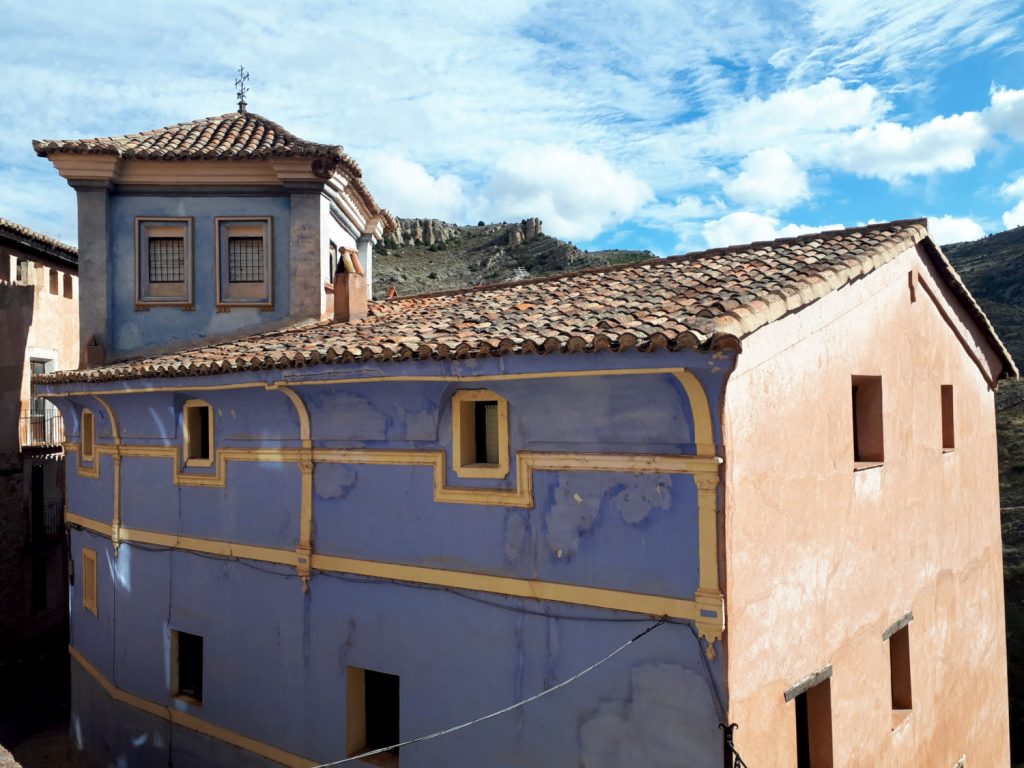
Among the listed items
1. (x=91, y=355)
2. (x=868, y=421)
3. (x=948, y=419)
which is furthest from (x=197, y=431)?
(x=948, y=419)

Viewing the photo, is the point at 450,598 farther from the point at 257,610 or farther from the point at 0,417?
the point at 0,417

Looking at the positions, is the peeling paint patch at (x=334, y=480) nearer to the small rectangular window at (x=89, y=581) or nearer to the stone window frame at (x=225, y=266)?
the stone window frame at (x=225, y=266)

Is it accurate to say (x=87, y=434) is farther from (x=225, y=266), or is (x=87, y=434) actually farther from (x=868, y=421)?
(x=868, y=421)

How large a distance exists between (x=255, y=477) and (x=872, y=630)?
723cm

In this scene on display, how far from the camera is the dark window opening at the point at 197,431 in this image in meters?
10.7

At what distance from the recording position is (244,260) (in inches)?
529

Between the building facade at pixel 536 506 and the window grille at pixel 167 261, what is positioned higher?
the window grille at pixel 167 261

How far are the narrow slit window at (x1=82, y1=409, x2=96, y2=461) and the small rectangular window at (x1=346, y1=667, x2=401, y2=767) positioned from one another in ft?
23.0

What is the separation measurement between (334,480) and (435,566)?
1687mm

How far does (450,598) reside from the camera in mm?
7875

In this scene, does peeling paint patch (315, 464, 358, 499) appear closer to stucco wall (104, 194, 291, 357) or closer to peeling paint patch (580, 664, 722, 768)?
peeling paint patch (580, 664, 722, 768)

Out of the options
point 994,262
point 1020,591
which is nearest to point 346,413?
point 1020,591

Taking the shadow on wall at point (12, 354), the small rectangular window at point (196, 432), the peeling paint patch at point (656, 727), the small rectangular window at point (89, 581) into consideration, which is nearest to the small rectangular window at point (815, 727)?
the peeling paint patch at point (656, 727)

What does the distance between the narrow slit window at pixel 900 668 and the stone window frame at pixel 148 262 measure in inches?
450
